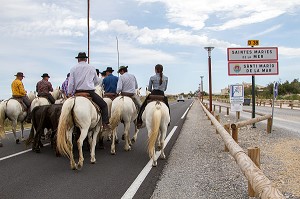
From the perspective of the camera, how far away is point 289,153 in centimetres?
1039

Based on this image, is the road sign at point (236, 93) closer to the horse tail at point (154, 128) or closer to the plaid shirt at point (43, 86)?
the plaid shirt at point (43, 86)

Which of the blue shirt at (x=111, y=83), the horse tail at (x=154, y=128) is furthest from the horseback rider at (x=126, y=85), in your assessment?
the horse tail at (x=154, y=128)

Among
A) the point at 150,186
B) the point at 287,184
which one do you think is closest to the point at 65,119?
the point at 150,186

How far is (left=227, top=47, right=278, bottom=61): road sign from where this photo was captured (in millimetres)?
16703

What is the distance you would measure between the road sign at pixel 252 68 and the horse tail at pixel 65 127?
10.4 m

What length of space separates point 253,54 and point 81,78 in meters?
10.3

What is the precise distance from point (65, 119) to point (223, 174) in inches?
149

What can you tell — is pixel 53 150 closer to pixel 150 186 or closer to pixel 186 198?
pixel 150 186

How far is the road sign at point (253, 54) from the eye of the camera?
658 inches

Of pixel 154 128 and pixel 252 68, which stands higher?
pixel 252 68

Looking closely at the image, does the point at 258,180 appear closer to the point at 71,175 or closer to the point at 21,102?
the point at 71,175

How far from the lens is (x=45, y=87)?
44.0 feet

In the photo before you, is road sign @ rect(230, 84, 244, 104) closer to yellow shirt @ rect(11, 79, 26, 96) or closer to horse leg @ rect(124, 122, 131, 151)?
horse leg @ rect(124, 122, 131, 151)

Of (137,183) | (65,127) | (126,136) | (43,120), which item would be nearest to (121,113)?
(126,136)
